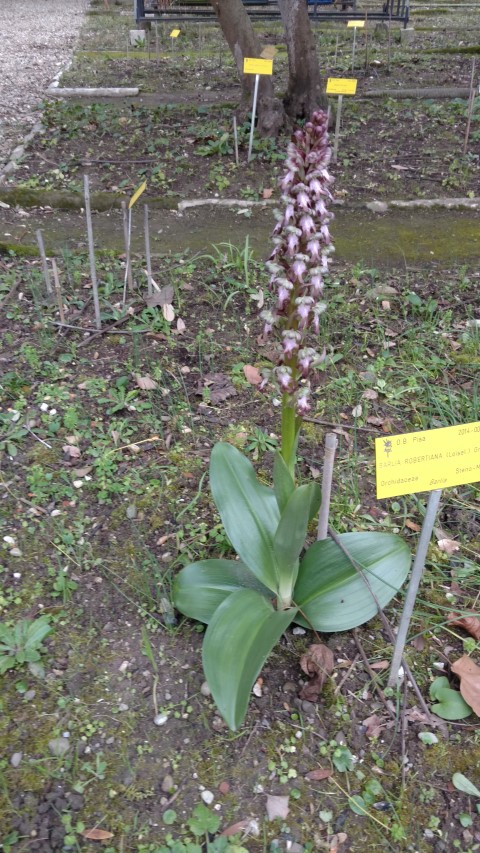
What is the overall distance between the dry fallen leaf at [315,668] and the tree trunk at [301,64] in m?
4.86

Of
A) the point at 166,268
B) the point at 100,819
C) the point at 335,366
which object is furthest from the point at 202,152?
the point at 100,819

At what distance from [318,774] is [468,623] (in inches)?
27.3

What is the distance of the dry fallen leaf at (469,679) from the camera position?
5.99 feet

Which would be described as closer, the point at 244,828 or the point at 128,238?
the point at 244,828

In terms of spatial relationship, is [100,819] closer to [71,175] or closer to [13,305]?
[13,305]

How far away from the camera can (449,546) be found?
7.59 ft

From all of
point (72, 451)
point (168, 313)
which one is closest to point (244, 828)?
point (72, 451)

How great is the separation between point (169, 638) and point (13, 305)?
7.47 ft

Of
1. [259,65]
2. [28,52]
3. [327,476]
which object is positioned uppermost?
[28,52]

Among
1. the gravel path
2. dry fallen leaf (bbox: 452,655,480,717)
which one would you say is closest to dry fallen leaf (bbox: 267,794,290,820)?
dry fallen leaf (bbox: 452,655,480,717)

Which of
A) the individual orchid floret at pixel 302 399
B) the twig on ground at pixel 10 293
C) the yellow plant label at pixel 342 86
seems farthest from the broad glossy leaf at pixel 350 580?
the yellow plant label at pixel 342 86

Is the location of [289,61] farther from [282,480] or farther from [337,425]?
[282,480]

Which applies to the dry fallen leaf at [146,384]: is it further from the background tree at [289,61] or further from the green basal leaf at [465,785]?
the background tree at [289,61]

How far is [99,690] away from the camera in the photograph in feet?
6.13
